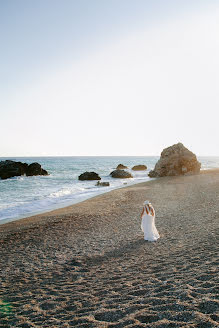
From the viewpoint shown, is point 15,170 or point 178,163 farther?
point 15,170

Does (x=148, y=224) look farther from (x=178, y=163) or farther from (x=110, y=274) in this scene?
(x=178, y=163)

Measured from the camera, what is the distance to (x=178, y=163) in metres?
45.8

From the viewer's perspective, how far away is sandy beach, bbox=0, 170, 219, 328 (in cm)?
469

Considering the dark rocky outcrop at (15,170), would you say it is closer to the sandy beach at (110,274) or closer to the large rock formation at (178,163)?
the large rock formation at (178,163)

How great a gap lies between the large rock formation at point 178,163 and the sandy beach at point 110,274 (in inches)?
1263

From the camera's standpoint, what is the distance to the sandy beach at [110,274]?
469cm

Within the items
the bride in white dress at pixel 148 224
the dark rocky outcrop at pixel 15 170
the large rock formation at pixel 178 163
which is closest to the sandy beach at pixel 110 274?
the bride in white dress at pixel 148 224

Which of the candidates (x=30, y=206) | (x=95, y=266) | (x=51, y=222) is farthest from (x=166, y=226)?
(x=30, y=206)

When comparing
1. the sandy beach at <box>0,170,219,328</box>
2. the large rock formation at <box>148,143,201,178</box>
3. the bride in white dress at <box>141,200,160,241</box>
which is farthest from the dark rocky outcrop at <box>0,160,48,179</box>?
the bride in white dress at <box>141,200,160,241</box>

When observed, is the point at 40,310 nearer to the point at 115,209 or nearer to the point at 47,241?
the point at 47,241

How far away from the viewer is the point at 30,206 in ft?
70.0

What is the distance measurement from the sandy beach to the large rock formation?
105 ft

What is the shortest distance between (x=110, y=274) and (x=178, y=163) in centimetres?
4102

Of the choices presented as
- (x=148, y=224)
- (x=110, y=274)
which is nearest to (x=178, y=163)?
(x=148, y=224)
